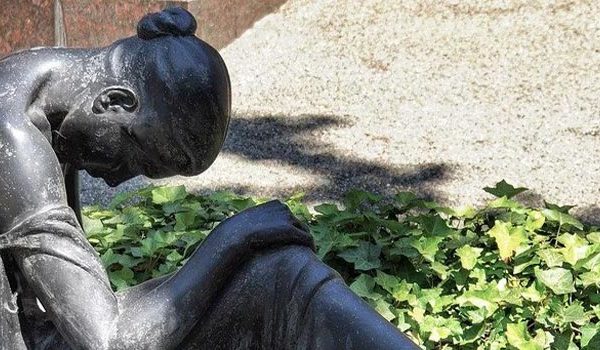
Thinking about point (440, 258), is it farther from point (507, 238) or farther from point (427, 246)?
point (507, 238)

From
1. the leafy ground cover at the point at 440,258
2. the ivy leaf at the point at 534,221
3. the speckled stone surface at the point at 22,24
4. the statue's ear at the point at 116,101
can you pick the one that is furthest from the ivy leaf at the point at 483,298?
the speckled stone surface at the point at 22,24

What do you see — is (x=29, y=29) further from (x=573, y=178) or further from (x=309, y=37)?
(x=573, y=178)

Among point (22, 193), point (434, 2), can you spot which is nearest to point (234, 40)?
point (434, 2)

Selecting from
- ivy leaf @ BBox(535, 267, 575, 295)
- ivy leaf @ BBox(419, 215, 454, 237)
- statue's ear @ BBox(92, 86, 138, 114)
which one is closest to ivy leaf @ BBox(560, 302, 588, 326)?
ivy leaf @ BBox(535, 267, 575, 295)

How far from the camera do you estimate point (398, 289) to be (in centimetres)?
394

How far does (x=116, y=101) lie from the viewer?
8.24 feet

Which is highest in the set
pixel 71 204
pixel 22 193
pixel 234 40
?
pixel 22 193

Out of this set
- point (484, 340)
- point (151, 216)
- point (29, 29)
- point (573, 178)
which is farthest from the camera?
point (29, 29)

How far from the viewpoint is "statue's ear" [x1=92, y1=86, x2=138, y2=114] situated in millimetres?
2496

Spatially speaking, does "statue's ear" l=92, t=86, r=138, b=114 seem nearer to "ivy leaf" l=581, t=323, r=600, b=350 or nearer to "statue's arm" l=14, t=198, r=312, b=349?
"statue's arm" l=14, t=198, r=312, b=349

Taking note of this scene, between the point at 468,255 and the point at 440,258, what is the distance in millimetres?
111

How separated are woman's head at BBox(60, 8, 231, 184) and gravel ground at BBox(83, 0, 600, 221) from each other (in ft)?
10.2

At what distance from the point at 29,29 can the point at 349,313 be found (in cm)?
421

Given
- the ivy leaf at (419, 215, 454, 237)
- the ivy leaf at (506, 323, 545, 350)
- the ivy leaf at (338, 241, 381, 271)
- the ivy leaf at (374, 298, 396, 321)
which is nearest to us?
the ivy leaf at (506, 323, 545, 350)
